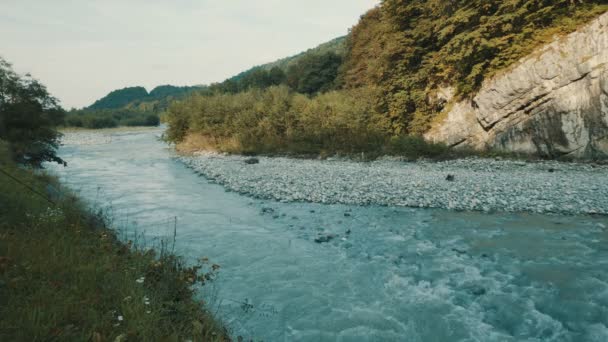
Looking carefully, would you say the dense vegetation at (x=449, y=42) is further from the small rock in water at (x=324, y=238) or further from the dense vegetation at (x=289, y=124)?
the small rock in water at (x=324, y=238)

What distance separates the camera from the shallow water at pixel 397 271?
17.1ft

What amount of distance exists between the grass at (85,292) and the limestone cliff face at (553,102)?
1916 cm

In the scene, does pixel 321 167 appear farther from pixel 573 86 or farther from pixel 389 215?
pixel 573 86

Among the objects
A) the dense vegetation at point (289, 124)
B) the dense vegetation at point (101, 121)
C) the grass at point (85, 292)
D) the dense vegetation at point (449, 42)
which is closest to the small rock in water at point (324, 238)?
the grass at point (85, 292)

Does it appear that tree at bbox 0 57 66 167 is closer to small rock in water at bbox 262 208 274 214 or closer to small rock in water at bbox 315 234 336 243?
small rock in water at bbox 262 208 274 214

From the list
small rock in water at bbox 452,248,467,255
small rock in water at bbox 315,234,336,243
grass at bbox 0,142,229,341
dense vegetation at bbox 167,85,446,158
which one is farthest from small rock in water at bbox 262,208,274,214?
dense vegetation at bbox 167,85,446,158

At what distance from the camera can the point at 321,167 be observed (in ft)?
67.6

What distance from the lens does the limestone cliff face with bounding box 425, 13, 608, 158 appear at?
52.2 ft

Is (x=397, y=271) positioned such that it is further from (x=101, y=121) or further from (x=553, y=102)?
(x=101, y=121)

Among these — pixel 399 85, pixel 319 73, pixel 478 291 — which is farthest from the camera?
pixel 319 73

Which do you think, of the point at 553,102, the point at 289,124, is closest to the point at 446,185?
the point at 553,102

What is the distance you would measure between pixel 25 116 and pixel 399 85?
21354 millimetres

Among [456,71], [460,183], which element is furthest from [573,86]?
[460,183]

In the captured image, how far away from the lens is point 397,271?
7.07m
